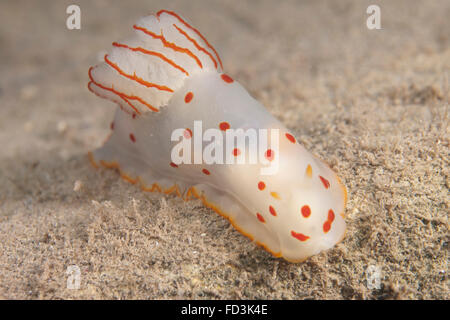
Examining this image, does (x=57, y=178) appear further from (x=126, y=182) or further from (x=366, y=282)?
(x=366, y=282)

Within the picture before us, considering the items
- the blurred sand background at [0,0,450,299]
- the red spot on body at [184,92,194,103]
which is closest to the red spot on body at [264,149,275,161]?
the blurred sand background at [0,0,450,299]

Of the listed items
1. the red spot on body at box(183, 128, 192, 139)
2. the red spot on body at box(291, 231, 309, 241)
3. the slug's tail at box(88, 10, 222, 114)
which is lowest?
the red spot on body at box(291, 231, 309, 241)

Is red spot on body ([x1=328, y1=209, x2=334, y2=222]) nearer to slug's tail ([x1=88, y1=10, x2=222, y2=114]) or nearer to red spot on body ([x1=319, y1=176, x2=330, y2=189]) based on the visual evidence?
red spot on body ([x1=319, y1=176, x2=330, y2=189])

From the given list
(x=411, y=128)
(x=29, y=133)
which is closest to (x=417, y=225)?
(x=411, y=128)

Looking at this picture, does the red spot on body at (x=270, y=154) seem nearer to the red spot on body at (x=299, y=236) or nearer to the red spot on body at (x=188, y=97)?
the red spot on body at (x=299, y=236)

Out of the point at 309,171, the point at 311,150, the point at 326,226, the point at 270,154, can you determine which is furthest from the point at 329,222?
the point at 311,150

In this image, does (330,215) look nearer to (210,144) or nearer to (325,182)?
(325,182)
